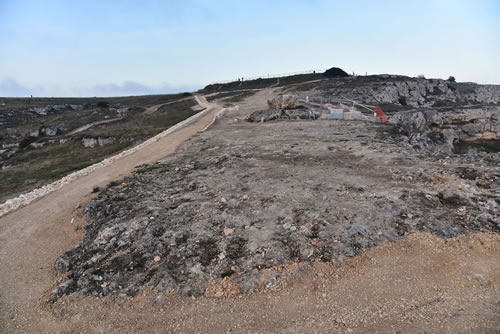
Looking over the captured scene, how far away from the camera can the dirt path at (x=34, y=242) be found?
24.0 ft

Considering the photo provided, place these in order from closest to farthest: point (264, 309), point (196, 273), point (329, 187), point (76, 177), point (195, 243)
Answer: point (264, 309) < point (196, 273) < point (195, 243) < point (329, 187) < point (76, 177)

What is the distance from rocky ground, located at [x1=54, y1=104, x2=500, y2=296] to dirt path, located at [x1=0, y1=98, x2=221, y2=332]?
2.36 ft

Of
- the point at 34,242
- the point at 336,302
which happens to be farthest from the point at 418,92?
the point at 34,242

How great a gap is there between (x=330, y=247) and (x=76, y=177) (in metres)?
15.6

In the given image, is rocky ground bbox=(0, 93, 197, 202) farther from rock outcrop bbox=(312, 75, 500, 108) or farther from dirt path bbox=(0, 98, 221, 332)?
rock outcrop bbox=(312, 75, 500, 108)

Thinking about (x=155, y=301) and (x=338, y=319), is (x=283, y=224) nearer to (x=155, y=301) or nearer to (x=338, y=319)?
(x=338, y=319)

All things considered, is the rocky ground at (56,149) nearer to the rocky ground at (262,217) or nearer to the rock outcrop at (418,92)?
the rocky ground at (262,217)

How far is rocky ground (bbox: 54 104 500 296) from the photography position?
7.60 meters

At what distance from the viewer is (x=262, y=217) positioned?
31.6 ft

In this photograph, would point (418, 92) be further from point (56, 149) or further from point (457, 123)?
point (56, 149)

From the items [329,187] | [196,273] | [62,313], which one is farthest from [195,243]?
[329,187]

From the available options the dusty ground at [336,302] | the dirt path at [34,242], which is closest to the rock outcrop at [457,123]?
the dusty ground at [336,302]

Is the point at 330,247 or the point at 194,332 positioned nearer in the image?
the point at 194,332

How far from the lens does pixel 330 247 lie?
310 inches
